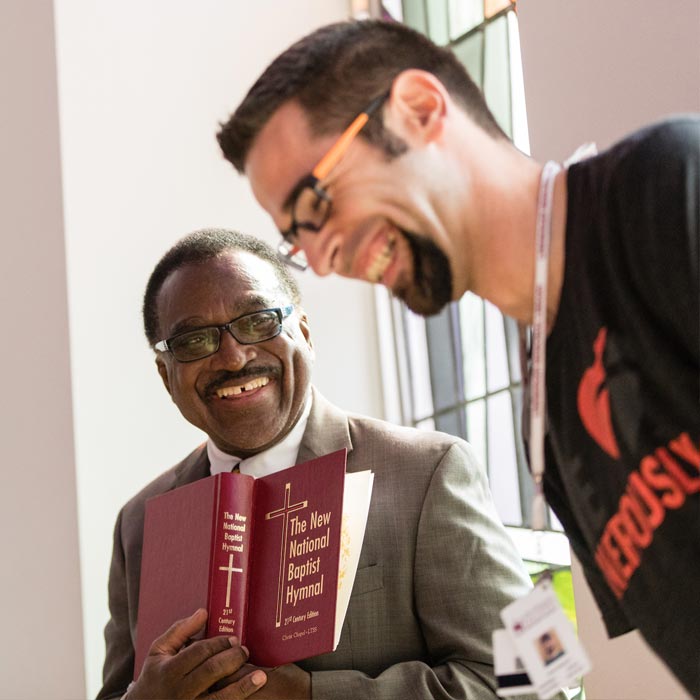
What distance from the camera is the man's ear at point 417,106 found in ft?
4.56

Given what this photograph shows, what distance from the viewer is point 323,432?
9.47 ft

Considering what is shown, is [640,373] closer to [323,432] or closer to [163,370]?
[323,432]

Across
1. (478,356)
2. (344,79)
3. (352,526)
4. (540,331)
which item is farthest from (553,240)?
(478,356)

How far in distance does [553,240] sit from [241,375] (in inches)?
60.4

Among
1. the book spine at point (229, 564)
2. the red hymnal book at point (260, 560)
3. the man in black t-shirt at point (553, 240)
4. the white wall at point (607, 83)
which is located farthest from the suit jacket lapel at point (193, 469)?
the man in black t-shirt at point (553, 240)

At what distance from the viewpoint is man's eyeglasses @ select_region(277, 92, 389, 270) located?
54.3 inches

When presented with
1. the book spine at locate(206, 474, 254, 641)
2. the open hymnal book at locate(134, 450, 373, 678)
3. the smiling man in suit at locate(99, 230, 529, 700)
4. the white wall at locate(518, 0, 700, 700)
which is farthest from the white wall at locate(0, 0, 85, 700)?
the white wall at locate(518, 0, 700, 700)

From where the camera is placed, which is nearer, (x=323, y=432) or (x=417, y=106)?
(x=417, y=106)

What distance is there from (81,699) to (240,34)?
8.94 ft

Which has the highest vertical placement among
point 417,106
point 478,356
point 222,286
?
point 417,106

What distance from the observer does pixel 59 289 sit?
4.29m

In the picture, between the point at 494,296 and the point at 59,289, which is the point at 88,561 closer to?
the point at 59,289

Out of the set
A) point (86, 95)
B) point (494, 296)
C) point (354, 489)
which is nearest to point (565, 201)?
point (494, 296)

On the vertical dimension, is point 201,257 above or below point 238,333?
above
